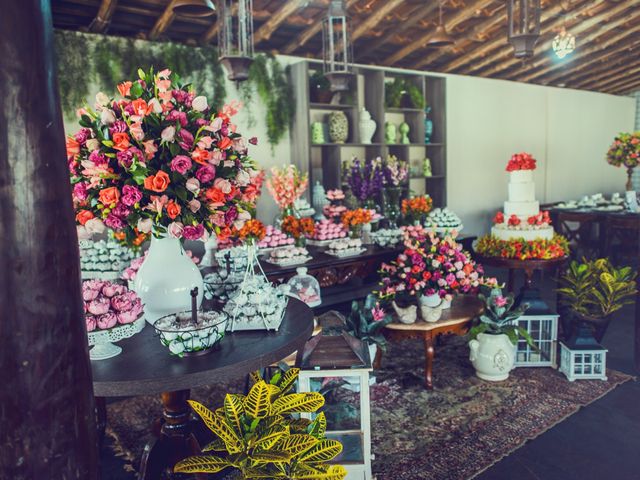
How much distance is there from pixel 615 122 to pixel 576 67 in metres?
2.90

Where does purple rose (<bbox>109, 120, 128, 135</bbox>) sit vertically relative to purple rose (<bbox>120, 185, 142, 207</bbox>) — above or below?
above

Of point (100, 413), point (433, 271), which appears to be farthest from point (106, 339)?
point (433, 271)

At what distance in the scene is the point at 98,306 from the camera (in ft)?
5.39

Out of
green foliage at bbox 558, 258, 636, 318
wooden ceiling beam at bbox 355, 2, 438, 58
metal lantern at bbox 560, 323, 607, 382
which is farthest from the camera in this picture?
wooden ceiling beam at bbox 355, 2, 438, 58

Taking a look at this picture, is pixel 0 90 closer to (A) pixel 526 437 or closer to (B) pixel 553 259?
(A) pixel 526 437

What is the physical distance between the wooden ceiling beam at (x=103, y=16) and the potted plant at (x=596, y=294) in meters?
4.45

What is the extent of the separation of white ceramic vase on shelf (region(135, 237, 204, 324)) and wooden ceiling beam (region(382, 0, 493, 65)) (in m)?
4.19

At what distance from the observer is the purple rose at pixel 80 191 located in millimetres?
1828

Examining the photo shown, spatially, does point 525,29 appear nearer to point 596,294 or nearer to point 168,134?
point 596,294

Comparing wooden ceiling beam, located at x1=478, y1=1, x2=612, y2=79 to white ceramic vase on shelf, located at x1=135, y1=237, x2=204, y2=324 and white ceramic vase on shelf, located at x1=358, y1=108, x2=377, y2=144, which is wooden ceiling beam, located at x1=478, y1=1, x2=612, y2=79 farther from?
white ceramic vase on shelf, located at x1=135, y1=237, x2=204, y2=324

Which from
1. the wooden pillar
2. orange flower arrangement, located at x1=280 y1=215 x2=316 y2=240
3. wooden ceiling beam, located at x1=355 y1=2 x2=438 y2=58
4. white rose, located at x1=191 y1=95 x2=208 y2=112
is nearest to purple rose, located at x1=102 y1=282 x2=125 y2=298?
white rose, located at x1=191 y1=95 x2=208 y2=112

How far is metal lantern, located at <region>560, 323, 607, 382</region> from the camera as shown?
140 inches

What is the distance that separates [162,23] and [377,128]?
2.78 m

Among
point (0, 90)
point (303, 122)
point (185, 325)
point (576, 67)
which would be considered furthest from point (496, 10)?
point (0, 90)
